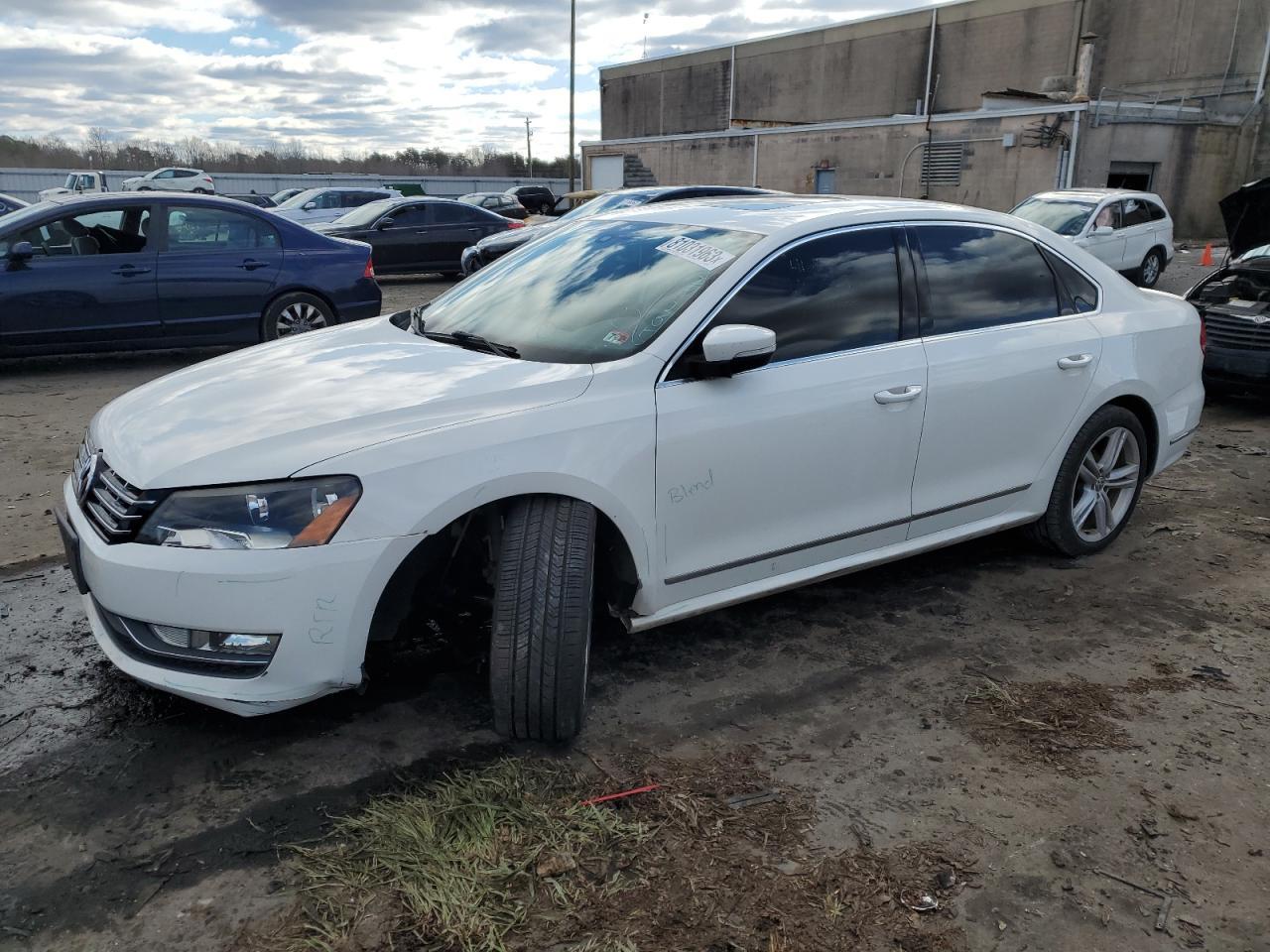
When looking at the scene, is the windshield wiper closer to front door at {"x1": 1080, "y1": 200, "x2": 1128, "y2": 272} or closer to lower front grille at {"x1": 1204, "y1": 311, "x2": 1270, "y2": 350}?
lower front grille at {"x1": 1204, "y1": 311, "x2": 1270, "y2": 350}

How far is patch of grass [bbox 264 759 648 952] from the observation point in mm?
2262

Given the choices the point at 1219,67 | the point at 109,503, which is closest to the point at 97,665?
the point at 109,503

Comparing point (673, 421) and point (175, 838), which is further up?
point (673, 421)

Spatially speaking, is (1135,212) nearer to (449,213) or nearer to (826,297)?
(449,213)

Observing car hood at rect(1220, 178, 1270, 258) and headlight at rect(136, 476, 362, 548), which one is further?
car hood at rect(1220, 178, 1270, 258)

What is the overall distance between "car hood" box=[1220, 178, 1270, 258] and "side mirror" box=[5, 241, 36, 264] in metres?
10.4

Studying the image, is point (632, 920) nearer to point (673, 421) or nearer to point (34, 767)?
point (673, 421)

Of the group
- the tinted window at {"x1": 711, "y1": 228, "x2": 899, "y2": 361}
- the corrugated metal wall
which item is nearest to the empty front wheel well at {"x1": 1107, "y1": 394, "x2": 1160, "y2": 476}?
the tinted window at {"x1": 711, "y1": 228, "x2": 899, "y2": 361}

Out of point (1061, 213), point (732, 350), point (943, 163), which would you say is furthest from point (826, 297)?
point (943, 163)

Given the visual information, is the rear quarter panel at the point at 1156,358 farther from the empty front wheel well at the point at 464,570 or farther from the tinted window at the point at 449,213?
the tinted window at the point at 449,213

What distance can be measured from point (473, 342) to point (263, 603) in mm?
1334

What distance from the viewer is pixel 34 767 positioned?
2.90 metres

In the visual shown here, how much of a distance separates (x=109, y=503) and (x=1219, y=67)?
40.3 m

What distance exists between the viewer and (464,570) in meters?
3.21
